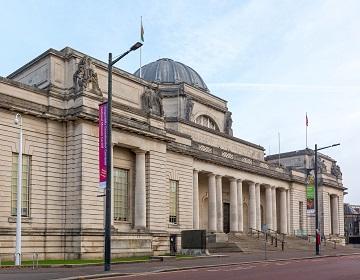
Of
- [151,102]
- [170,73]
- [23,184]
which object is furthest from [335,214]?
[23,184]

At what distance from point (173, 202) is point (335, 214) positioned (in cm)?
4305

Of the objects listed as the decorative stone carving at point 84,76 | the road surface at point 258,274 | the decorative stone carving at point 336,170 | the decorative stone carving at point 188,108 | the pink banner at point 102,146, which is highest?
the decorative stone carving at point 188,108

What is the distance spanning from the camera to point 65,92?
134 ft

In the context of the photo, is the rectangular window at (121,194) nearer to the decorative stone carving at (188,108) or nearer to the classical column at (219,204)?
the classical column at (219,204)

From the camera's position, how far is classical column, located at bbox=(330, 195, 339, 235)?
8556 cm

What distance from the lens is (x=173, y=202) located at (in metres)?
50.5

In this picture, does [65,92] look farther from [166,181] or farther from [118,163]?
[166,181]

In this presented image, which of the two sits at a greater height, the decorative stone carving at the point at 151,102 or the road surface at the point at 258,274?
the decorative stone carving at the point at 151,102

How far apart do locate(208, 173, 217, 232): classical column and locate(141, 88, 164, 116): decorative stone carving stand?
512 inches

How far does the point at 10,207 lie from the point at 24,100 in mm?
7222

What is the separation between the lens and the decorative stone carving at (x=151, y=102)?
153 ft

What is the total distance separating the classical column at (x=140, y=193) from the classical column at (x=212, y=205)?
14499mm

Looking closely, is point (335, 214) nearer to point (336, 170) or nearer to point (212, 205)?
point (336, 170)

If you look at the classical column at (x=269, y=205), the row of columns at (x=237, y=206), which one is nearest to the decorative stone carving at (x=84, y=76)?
the row of columns at (x=237, y=206)
